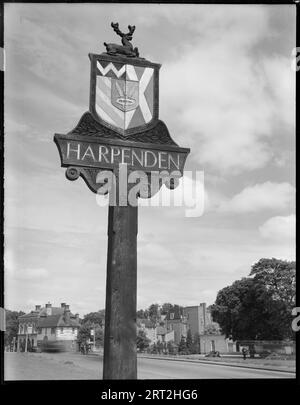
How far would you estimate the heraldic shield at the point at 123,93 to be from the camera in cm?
544

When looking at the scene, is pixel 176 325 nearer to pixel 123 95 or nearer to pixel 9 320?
pixel 9 320

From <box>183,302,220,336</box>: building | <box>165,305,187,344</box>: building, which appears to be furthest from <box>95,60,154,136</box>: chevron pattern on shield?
<box>165,305,187,344</box>: building

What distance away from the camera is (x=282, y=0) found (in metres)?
5.73

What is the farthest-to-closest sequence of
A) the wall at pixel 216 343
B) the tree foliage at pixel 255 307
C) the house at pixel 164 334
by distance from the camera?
the house at pixel 164 334
the wall at pixel 216 343
the tree foliage at pixel 255 307

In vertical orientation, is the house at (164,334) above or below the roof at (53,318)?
below

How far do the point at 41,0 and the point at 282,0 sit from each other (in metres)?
2.76

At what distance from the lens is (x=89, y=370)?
9.74 m

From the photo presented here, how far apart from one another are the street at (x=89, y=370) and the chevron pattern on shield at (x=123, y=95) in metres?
2.76

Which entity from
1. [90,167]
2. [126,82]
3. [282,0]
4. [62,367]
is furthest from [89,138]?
[62,367]

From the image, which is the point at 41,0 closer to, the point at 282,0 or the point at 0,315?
the point at 282,0

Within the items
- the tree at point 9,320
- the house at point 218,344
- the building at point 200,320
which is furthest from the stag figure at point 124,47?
the building at point 200,320

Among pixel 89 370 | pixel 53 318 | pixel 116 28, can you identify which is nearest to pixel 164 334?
pixel 53 318

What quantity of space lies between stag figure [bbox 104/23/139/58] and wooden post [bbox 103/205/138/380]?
1.72 meters

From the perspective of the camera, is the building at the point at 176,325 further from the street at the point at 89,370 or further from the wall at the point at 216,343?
the street at the point at 89,370
